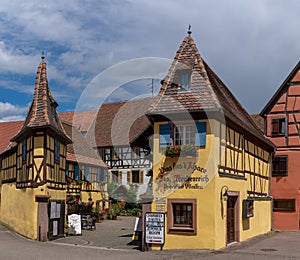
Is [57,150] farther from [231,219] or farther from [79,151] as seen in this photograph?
[79,151]

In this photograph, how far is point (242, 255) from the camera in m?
18.6

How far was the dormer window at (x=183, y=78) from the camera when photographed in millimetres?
20655

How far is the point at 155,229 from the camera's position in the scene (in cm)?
1936

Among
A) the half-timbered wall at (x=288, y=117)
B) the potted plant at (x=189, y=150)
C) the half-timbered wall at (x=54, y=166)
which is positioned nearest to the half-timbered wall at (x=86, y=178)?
the half-timbered wall at (x=54, y=166)

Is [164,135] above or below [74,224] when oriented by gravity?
above

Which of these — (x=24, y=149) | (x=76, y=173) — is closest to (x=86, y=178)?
(x=76, y=173)

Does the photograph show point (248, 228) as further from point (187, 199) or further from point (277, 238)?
point (187, 199)

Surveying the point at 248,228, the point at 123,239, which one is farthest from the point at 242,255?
the point at 123,239

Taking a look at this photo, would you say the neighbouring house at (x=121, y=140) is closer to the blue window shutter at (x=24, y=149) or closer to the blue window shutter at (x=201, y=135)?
the blue window shutter at (x=24, y=149)

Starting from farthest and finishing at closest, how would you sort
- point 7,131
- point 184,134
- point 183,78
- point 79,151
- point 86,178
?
point 7,131
point 79,151
point 86,178
point 183,78
point 184,134

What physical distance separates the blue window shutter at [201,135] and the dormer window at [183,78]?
1.97 m

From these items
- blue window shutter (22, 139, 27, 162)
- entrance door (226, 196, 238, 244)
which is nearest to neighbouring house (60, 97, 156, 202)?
blue window shutter (22, 139, 27, 162)

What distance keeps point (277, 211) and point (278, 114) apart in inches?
239

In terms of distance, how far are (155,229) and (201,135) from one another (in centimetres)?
413
